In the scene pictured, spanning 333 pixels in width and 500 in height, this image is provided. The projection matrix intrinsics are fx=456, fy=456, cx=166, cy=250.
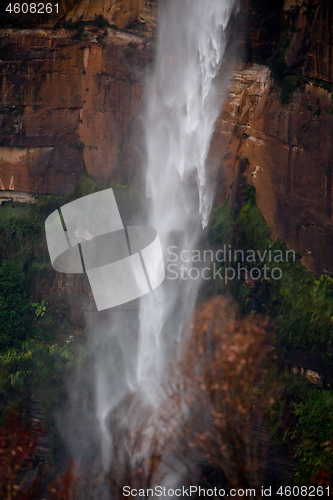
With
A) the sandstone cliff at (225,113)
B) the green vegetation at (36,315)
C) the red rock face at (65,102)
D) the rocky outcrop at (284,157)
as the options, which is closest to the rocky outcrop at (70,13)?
the sandstone cliff at (225,113)

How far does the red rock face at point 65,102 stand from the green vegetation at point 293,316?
12.9 feet

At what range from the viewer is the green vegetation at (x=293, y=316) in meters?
10.0

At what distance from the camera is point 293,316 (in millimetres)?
11133

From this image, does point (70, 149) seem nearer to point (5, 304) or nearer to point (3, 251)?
point (3, 251)

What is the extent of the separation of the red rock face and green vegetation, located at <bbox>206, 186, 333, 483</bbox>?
12.9 feet

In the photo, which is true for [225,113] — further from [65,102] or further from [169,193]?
[65,102]

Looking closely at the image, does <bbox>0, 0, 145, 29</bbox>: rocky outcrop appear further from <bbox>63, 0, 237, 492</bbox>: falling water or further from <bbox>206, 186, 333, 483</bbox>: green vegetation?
<bbox>206, 186, 333, 483</bbox>: green vegetation

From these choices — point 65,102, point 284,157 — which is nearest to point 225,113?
point 284,157

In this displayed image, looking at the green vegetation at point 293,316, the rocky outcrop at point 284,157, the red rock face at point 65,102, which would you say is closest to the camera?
the green vegetation at point 293,316

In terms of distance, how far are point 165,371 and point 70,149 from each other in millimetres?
6668

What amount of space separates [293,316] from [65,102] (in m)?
8.39

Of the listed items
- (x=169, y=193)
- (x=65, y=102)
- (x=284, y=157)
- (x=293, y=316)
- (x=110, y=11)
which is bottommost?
(x=293, y=316)

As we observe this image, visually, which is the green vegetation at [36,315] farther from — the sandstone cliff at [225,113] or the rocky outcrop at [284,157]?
the rocky outcrop at [284,157]

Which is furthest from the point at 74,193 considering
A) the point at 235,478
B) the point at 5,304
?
the point at 235,478
